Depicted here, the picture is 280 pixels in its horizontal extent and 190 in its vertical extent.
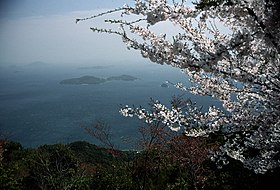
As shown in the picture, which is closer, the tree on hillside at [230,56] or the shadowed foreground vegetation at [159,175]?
the tree on hillside at [230,56]

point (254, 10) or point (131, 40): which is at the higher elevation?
point (254, 10)

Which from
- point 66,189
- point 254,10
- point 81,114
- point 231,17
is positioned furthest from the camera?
point 81,114

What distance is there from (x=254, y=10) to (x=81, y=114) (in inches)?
4079

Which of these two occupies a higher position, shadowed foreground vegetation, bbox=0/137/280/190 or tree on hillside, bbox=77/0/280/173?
tree on hillside, bbox=77/0/280/173

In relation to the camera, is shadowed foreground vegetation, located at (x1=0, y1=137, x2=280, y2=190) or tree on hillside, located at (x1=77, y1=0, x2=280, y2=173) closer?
tree on hillside, located at (x1=77, y1=0, x2=280, y2=173)

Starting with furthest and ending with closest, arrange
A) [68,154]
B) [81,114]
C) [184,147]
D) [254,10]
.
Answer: [81,114], [68,154], [184,147], [254,10]

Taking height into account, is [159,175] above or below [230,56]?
below

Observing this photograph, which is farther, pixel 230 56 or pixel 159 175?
pixel 159 175

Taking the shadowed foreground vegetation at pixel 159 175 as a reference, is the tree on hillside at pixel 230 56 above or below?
above

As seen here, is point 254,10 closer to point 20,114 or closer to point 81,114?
point 81,114

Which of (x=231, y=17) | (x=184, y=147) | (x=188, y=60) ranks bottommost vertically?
(x=184, y=147)

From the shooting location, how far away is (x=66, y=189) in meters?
9.87

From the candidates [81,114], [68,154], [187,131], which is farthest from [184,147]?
[81,114]

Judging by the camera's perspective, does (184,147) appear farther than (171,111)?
Yes
